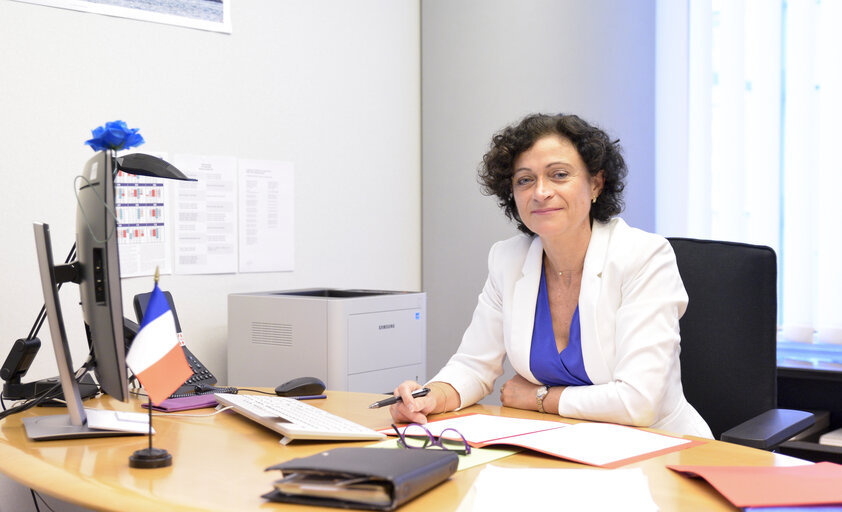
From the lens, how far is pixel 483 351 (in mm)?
1864

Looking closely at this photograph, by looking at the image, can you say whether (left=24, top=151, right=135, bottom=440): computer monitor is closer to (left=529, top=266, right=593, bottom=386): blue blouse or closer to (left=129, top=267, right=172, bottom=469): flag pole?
(left=129, top=267, right=172, bottom=469): flag pole

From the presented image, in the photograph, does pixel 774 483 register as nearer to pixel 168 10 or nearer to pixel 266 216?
pixel 266 216

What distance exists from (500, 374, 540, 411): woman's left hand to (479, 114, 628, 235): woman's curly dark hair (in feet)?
A: 1.58

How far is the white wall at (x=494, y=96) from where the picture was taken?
2.78 meters

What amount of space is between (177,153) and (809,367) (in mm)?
2044

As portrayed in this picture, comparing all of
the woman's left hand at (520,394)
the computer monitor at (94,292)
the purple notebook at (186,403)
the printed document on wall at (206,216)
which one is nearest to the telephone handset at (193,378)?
the purple notebook at (186,403)

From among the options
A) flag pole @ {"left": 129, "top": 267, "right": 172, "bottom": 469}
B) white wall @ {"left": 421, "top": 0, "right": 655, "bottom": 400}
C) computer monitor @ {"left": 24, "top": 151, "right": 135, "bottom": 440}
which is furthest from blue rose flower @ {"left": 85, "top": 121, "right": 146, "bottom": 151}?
white wall @ {"left": 421, "top": 0, "right": 655, "bottom": 400}

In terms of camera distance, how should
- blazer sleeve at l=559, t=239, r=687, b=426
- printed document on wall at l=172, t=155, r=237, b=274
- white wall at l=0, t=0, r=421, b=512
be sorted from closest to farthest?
blazer sleeve at l=559, t=239, r=687, b=426 < white wall at l=0, t=0, r=421, b=512 < printed document on wall at l=172, t=155, r=237, b=274

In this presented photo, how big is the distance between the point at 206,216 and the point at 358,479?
1.73m

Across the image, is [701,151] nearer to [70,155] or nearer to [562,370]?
[562,370]

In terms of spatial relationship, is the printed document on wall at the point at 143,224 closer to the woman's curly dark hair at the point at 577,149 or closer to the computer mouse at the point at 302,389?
the computer mouse at the point at 302,389

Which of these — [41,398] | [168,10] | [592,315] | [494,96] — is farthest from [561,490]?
[494,96]

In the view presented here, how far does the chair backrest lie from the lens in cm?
174

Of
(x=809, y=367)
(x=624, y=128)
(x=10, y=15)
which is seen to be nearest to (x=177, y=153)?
(x=10, y=15)
